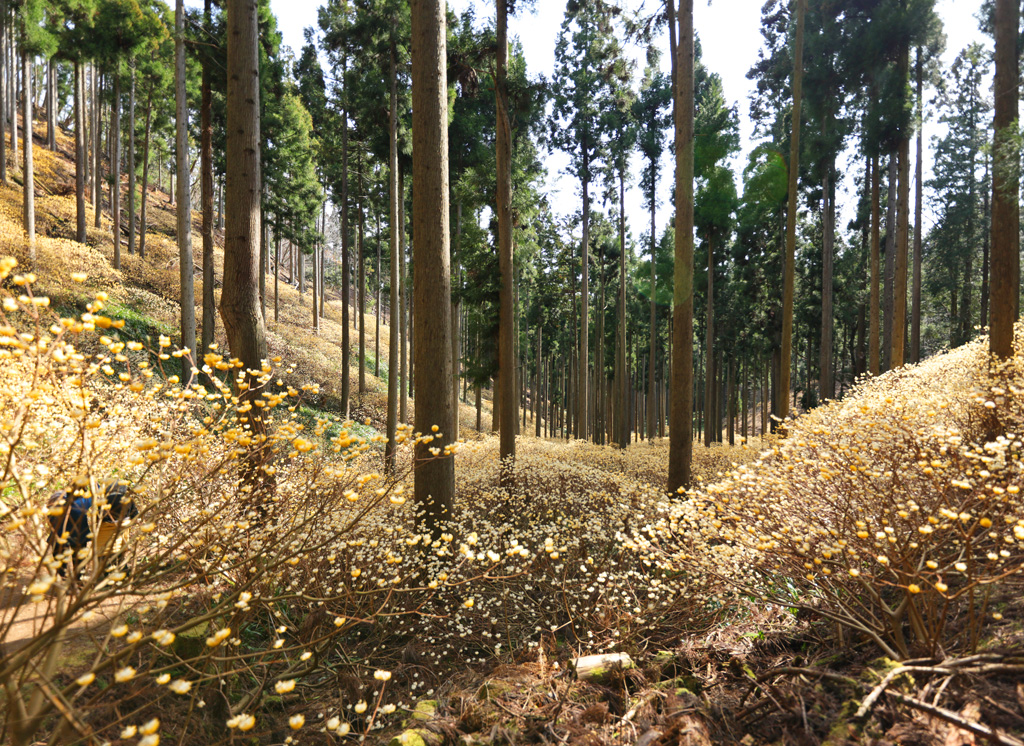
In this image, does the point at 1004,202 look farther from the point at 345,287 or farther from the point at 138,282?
the point at 138,282

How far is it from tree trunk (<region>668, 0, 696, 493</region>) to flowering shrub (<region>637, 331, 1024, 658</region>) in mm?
2768

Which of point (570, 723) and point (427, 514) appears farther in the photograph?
point (427, 514)

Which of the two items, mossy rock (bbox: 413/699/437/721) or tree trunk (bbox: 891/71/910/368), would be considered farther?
tree trunk (bbox: 891/71/910/368)

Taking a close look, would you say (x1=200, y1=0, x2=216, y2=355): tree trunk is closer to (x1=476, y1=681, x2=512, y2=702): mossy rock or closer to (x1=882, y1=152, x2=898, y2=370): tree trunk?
(x1=476, y1=681, x2=512, y2=702): mossy rock

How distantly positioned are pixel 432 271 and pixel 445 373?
3.79 ft

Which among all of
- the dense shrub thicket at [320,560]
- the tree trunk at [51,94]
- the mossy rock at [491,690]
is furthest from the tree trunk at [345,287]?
the mossy rock at [491,690]

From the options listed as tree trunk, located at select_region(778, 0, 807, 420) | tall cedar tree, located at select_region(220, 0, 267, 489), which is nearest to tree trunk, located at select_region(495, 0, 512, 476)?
tall cedar tree, located at select_region(220, 0, 267, 489)

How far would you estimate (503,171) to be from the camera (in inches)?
357

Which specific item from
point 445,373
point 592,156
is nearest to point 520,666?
point 445,373

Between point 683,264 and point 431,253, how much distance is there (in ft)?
14.1

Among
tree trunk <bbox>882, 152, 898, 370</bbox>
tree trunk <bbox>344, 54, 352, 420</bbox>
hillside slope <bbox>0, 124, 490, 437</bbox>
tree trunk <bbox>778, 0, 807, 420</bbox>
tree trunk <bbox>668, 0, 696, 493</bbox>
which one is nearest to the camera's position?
tree trunk <bbox>668, 0, 696, 493</bbox>

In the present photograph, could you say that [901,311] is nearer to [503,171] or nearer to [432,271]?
[503,171]

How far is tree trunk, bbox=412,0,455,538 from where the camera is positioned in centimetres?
523

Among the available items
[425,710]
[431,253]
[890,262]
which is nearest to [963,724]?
[425,710]
